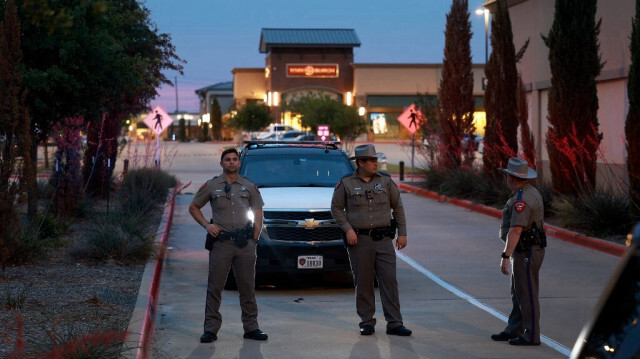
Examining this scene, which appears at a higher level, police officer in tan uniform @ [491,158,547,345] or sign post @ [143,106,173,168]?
sign post @ [143,106,173,168]

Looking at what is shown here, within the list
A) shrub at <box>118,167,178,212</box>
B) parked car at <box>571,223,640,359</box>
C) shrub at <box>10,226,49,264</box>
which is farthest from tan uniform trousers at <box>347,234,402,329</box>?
shrub at <box>118,167,178,212</box>

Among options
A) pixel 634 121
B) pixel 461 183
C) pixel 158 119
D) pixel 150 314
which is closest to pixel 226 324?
pixel 150 314

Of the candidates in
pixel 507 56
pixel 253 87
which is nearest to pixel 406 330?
pixel 507 56

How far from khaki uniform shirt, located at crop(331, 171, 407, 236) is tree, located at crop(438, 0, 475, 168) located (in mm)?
21251

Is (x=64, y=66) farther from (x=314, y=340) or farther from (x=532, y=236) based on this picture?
(x=532, y=236)

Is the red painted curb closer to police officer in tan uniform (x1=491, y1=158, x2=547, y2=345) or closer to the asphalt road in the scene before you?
the asphalt road

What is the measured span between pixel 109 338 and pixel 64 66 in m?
8.05

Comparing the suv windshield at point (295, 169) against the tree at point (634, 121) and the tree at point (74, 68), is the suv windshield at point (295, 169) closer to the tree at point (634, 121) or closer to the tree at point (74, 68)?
the tree at point (74, 68)

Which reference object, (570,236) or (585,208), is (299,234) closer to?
(570,236)

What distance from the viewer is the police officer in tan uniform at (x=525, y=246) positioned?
882cm

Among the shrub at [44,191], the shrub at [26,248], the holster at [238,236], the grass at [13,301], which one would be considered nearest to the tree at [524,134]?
the shrub at [44,191]

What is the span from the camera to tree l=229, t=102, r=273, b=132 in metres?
99.1

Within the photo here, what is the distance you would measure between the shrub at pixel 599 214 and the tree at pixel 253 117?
8182cm

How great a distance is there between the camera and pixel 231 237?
9125 millimetres
